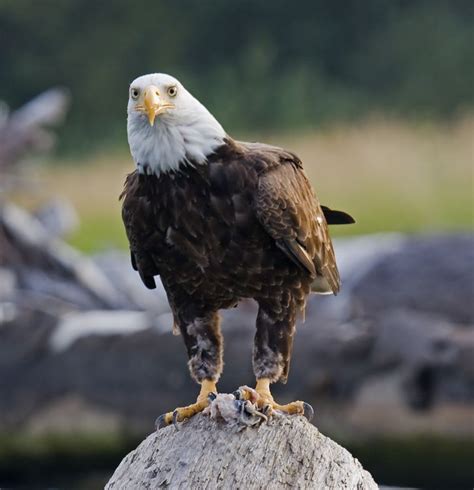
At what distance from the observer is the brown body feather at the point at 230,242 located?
4352mm

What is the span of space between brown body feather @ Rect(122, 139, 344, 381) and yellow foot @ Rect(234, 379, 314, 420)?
0.49ft

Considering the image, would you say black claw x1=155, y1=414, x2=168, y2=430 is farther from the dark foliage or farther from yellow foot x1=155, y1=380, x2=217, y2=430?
the dark foliage

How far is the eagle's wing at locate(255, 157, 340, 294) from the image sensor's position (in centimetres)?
439

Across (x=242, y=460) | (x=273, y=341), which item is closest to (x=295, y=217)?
(x=273, y=341)

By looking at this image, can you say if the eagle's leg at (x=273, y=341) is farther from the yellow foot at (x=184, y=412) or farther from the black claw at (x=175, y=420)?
the black claw at (x=175, y=420)

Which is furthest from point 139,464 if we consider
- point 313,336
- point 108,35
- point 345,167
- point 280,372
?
point 108,35

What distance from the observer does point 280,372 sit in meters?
4.57

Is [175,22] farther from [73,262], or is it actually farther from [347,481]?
[347,481]

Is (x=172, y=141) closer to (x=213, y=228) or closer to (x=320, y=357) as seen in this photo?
(x=213, y=228)

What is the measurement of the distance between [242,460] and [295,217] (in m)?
0.83

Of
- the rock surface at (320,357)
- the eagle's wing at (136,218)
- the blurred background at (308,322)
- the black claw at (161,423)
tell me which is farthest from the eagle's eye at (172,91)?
the rock surface at (320,357)

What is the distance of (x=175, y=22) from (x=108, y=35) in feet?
5.11

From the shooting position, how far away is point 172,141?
4.23 metres

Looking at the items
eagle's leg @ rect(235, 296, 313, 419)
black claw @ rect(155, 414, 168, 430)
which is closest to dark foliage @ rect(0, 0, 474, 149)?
eagle's leg @ rect(235, 296, 313, 419)
